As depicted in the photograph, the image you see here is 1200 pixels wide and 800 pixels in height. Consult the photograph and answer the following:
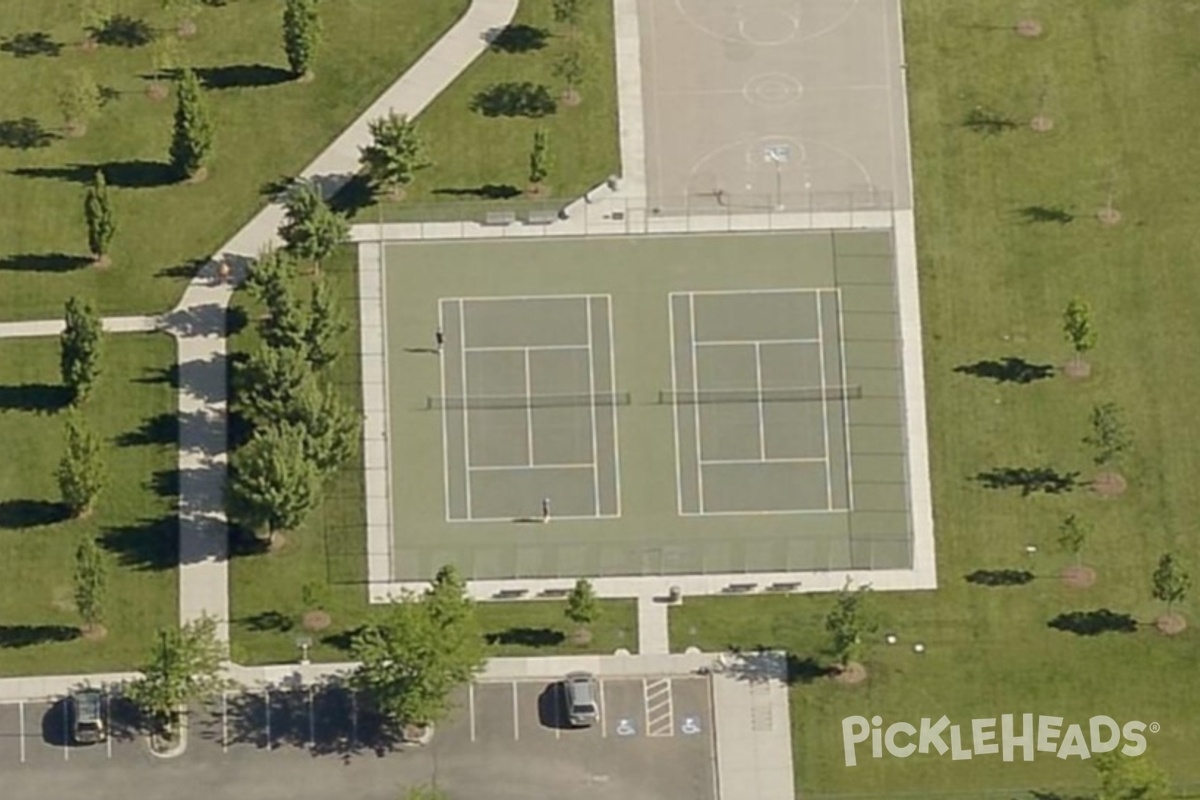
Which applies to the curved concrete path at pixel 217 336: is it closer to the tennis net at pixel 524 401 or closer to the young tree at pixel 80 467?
the young tree at pixel 80 467

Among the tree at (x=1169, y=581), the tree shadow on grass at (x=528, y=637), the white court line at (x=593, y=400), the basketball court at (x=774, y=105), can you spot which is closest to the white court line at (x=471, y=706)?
the tree shadow on grass at (x=528, y=637)

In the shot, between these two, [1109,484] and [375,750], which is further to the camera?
[1109,484]

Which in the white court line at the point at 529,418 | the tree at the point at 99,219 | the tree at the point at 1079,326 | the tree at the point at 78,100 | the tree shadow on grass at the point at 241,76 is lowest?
the white court line at the point at 529,418

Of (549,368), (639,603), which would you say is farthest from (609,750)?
(549,368)

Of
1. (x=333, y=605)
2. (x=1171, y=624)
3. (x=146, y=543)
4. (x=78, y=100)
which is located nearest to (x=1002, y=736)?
(x=1171, y=624)

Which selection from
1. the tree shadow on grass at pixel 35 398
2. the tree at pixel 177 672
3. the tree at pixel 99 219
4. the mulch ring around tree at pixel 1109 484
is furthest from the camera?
the mulch ring around tree at pixel 1109 484

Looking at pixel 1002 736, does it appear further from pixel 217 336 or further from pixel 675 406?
pixel 217 336

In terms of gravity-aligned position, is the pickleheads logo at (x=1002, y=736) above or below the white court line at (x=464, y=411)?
below

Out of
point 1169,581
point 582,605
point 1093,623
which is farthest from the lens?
point 1093,623
